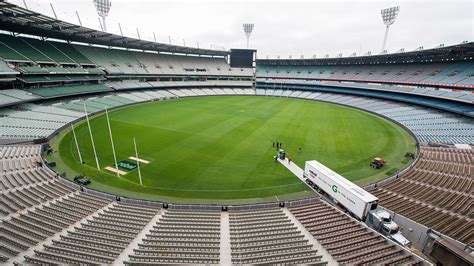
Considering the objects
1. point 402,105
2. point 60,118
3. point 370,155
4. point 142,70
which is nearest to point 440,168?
point 370,155

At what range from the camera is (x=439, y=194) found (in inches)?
709

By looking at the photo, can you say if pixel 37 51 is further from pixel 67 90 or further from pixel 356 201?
pixel 356 201

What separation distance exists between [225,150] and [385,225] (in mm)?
19682

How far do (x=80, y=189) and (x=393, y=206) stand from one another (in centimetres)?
2653

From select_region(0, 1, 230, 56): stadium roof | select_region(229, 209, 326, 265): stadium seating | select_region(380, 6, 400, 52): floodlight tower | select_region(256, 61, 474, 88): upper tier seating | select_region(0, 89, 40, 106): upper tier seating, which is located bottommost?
select_region(229, 209, 326, 265): stadium seating

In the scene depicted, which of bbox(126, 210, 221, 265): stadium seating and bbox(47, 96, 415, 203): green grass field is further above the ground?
bbox(126, 210, 221, 265): stadium seating

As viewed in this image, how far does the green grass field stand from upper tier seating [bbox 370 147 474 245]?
122 inches

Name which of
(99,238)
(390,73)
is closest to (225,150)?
(99,238)

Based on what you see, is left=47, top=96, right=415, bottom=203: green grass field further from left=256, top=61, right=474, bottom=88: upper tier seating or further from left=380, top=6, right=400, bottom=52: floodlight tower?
left=380, top=6, right=400, bottom=52: floodlight tower

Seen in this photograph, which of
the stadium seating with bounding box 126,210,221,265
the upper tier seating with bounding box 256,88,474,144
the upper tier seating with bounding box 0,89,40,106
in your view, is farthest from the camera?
the upper tier seating with bounding box 0,89,40,106

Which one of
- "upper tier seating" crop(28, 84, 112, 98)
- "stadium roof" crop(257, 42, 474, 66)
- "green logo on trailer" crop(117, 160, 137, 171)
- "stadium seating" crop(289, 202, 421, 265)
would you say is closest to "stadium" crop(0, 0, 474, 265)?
"stadium seating" crop(289, 202, 421, 265)

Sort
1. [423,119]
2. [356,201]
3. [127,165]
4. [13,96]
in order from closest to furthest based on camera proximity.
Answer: [356,201], [127,165], [13,96], [423,119]

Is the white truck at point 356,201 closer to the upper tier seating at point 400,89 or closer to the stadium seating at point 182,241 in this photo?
the stadium seating at point 182,241

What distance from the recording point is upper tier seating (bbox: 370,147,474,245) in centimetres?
1456
